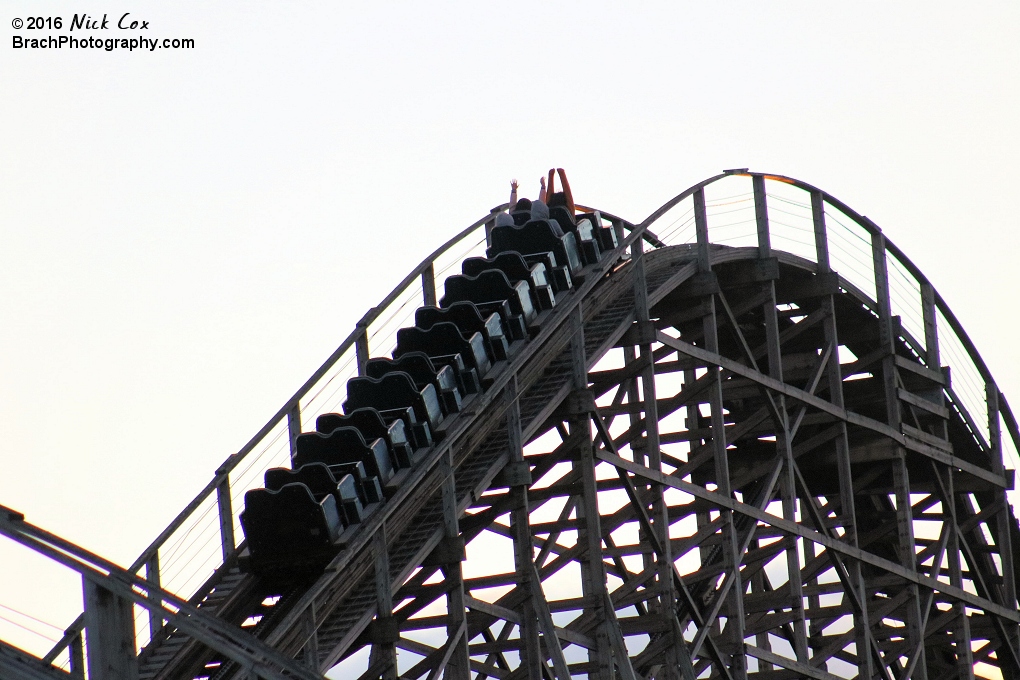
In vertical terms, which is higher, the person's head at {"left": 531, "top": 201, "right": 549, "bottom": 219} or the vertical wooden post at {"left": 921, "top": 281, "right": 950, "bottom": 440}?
the person's head at {"left": 531, "top": 201, "right": 549, "bottom": 219}

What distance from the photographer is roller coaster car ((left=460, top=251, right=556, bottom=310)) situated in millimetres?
21516

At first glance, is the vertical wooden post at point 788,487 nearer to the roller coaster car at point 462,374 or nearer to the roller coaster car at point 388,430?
the roller coaster car at point 462,374

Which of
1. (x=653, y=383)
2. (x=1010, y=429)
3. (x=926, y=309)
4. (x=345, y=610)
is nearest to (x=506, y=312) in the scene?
(x=653, y=383)

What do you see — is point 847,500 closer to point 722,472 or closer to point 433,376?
point 722,472

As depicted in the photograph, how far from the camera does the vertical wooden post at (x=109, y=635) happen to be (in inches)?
428

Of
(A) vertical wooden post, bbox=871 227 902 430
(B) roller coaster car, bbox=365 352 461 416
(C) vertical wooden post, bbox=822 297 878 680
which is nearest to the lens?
(B) roller coaster car, bbox=365 352 461 416

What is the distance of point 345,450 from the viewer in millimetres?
18438

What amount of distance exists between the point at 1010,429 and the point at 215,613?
585 inches

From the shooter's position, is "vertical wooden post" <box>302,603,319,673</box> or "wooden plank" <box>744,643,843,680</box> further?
"wooden plank" <box>744,643,843,680</box>

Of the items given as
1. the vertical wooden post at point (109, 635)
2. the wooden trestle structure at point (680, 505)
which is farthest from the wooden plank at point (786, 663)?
the vertical wooden post at point (109, 635)

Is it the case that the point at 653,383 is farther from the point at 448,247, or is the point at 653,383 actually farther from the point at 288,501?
the point at 288,501

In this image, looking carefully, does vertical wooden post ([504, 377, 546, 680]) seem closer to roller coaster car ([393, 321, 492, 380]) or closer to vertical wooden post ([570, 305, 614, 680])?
vertical wooden post ([570, 305, 614, 680])

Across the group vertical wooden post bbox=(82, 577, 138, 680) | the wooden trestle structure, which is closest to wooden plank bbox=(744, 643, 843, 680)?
the wooden trestle structure

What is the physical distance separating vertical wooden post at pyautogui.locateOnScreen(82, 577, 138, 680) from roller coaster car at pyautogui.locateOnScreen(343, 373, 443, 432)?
810 cm
